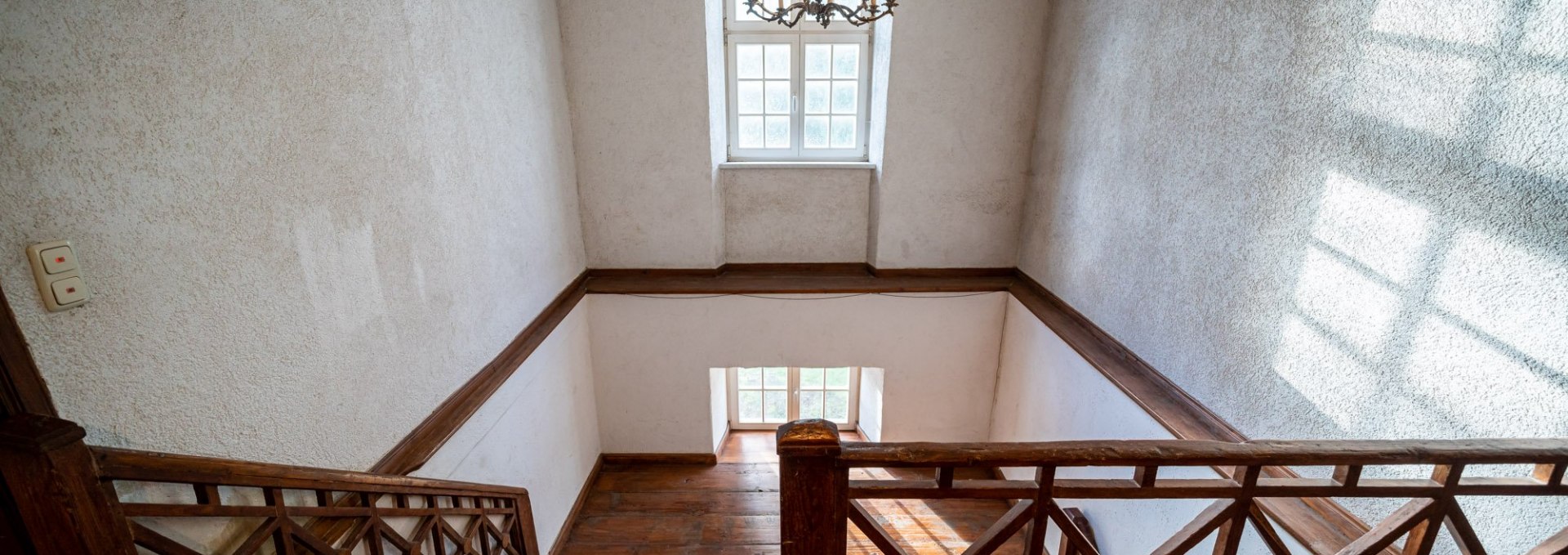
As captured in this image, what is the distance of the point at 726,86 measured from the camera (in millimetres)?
4215

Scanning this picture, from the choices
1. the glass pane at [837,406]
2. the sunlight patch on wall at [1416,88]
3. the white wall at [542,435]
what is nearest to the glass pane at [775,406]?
the glass pane at [837,406]

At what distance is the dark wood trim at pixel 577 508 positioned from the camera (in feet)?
11.2

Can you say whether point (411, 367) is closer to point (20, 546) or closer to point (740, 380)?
point (20, 546)

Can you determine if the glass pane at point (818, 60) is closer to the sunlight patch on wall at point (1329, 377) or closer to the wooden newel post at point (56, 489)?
the sunlight patch on wall at point (1329, 377)

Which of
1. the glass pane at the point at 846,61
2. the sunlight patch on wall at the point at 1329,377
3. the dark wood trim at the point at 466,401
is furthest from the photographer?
the glass pane at the point at 846,61

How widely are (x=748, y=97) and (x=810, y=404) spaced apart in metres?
2.90

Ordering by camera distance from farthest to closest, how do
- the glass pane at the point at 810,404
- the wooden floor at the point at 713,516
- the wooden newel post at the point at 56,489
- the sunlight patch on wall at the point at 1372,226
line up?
the glass pane at the point at 810,404, the wooden floor at the point at 713,516, the sunlight patch on wall at the point at 1372,226, the wooden newel post at the point at 56,489

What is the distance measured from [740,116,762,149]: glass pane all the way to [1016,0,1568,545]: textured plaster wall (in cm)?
240

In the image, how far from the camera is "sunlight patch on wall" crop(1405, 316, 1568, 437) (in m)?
1.32

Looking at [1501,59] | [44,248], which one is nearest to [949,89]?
[1501,59]

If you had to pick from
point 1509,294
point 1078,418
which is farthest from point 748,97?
point 1509,294

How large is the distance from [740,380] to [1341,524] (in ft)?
14.3

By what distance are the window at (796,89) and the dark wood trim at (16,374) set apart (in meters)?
3.69

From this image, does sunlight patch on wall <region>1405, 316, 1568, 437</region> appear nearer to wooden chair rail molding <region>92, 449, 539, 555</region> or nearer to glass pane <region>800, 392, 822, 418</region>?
wooden chair rail molding <region>92, 449, 539, 555</region>
